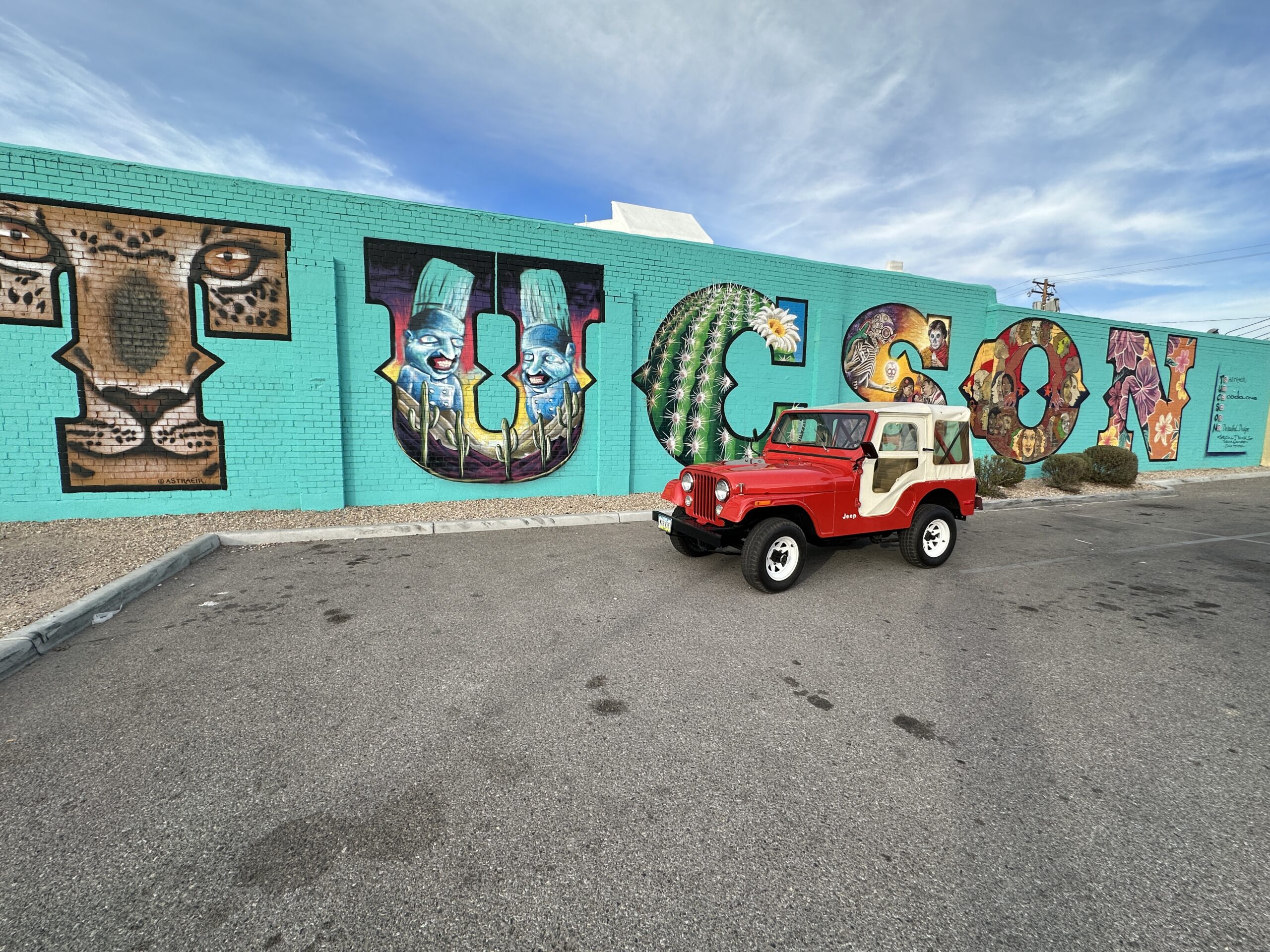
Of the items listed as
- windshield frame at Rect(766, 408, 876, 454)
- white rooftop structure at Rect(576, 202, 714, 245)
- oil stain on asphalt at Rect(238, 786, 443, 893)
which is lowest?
oil stain on asphalt at Rect(238, 786, 443, 893)

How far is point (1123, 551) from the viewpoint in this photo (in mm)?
Result: 7039

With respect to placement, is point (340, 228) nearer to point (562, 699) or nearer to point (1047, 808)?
point (562, 699)

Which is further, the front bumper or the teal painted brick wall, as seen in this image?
the teal painted brick wall

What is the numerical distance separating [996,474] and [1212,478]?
29.9 feet

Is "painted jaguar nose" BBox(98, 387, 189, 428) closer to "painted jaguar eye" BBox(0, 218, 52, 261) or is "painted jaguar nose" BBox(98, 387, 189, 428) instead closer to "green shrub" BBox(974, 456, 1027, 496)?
"painted jaguar eye" BBox(0, 218, 52, 261)

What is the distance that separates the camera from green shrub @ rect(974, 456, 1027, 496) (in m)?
11.1

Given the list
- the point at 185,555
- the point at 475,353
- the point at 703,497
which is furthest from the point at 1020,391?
the point at 185,555

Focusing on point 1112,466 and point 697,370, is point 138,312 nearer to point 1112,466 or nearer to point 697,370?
point 697,370

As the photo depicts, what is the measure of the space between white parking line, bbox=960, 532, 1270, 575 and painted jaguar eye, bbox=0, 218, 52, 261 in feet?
38.4

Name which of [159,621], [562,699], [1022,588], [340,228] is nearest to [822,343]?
[1022,588]

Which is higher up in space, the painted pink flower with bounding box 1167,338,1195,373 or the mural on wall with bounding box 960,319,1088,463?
the painted pink flower with bounding box 1167,338,1195,373

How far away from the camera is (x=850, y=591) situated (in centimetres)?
527

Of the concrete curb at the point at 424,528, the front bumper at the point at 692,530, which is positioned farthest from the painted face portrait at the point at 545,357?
the front bumper at the point at 692,530

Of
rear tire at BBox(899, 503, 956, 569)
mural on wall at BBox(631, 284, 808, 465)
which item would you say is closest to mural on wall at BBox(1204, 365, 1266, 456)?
mural on wall at BBox(631, 284, 808, 465)
